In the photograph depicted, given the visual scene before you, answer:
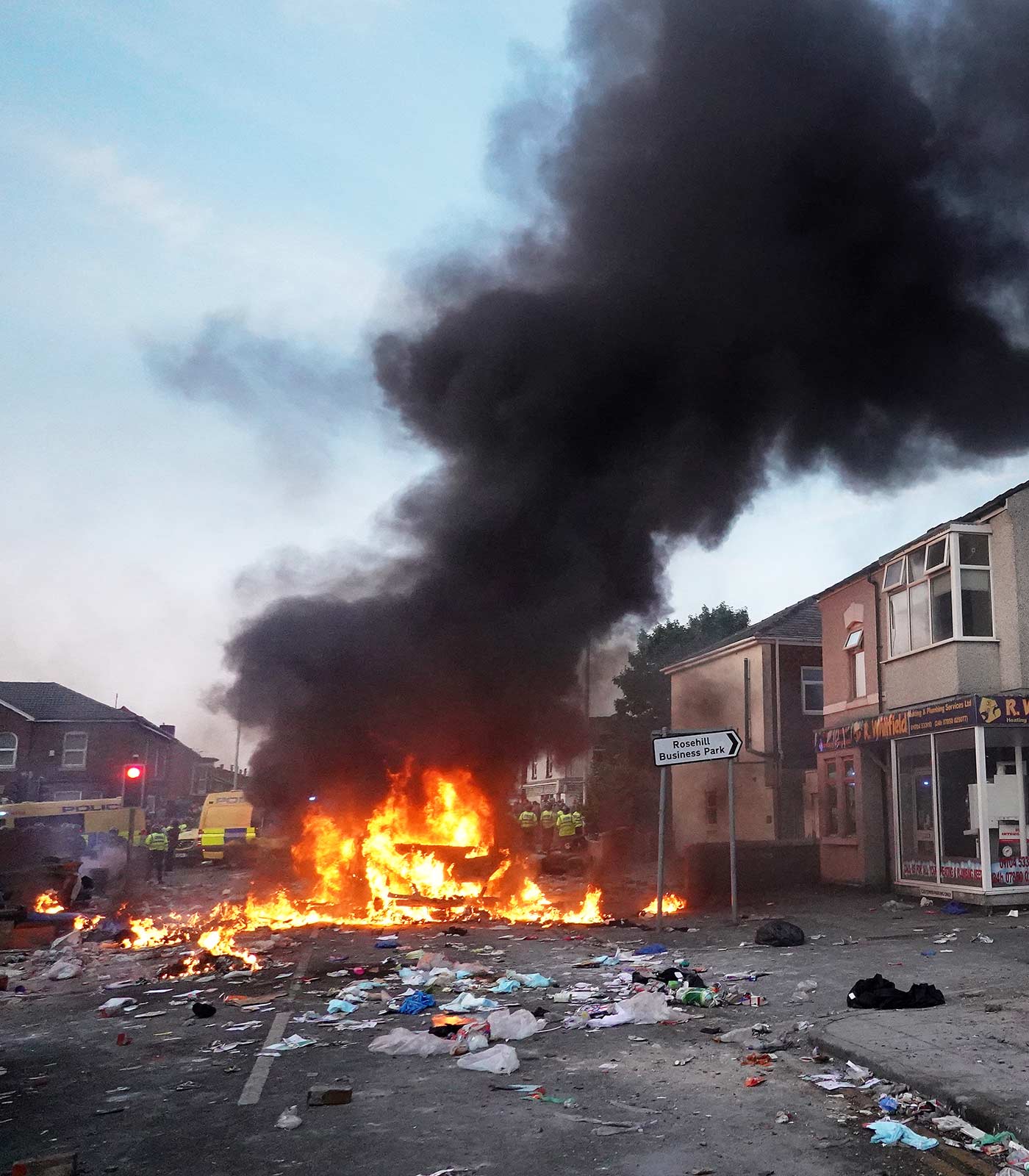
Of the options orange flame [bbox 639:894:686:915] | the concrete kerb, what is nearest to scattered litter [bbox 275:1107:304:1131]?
the concrete kerb

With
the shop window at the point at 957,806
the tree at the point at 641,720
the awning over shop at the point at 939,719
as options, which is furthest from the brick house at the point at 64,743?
the shop window at the point at 957,806

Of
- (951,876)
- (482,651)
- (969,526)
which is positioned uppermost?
(969,526)

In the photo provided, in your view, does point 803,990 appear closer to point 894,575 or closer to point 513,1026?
point 513,1026

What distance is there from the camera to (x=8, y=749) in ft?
141

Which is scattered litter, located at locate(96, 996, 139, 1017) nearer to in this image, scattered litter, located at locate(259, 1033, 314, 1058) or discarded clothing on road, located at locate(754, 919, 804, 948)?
scattered litter, located at locate(259, 1033, 314, 1058)

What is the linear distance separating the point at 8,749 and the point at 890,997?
43076 mm

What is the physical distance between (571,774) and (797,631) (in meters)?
24.9

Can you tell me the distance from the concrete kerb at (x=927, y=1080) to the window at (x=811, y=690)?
20.6 meters

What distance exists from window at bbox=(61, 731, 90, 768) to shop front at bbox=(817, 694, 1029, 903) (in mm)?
37226

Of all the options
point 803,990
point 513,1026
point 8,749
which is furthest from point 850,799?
point 8,749

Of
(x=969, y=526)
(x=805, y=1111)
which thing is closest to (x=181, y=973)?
(x=805, y=1111)

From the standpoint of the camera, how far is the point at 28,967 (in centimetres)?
1183

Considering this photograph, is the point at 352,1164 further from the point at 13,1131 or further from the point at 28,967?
the point at 28,967

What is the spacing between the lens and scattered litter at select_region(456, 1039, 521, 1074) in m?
6.14
